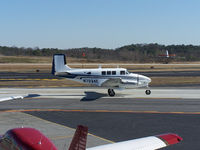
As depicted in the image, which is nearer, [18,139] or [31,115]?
[18,139]

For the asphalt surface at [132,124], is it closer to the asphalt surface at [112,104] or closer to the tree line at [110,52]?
the asphalt surface at [112,104]

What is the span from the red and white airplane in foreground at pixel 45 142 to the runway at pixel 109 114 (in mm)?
2802

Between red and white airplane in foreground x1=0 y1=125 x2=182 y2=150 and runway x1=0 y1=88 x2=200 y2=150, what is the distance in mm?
2802

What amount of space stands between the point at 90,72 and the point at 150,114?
10.1 metres

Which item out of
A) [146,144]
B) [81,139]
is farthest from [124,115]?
[81,139]

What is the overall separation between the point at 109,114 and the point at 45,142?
11.2 meters

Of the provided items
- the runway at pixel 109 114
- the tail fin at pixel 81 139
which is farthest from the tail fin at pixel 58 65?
the tail fin at pixel 81 139

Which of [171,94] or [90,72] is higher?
[90,72]

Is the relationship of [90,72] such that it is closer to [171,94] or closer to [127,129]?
[171,94]

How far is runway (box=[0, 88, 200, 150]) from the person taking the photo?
47.5 ft

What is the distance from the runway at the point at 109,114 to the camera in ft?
47.5

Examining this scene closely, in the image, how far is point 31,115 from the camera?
62.3ft

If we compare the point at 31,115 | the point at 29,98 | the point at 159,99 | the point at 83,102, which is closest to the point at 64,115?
the point at 31,115

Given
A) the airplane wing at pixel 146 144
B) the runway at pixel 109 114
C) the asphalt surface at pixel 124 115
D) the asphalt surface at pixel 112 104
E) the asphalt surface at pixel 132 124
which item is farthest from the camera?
the asphalt surface at pixel 112 104
